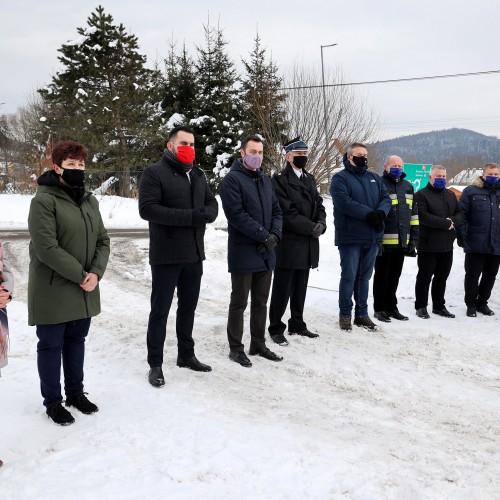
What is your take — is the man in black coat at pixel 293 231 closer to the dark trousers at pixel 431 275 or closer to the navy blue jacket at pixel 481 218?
the dark trousers at pixel 431 275

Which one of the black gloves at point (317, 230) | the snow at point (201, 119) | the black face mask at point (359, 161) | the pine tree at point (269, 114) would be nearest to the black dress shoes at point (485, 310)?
the black face mask at point (359, 161)

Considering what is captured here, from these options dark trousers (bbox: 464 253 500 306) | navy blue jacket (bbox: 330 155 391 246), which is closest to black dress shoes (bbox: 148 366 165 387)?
navy blue jacket (bbox: 330 155 391 246)

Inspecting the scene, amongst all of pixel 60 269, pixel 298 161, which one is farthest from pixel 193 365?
pixel 298 161

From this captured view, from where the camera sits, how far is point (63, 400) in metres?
4.19

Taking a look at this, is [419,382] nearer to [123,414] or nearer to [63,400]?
[123,414]

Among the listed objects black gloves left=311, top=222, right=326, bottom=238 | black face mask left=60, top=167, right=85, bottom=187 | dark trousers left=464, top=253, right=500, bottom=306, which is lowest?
dark trousers left=464, top=253, right=500, bottom=306

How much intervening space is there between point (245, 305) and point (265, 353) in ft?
1.80

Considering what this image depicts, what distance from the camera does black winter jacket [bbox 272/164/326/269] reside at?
596 centimetres

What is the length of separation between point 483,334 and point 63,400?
17.1 feet

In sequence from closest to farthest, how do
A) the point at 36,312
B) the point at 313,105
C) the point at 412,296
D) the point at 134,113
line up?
1. the point at 36,312
2. the point at 412,296
3. the point at 313,105
4. the point at 134,113

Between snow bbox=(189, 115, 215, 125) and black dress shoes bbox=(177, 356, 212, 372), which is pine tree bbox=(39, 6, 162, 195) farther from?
black dress shoes bbox=(177, 356, 212, 372)

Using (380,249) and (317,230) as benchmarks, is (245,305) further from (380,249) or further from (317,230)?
(380,249)

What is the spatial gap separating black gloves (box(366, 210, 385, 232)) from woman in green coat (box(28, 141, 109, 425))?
355 cm

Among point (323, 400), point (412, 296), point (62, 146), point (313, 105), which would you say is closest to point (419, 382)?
point (323, 400)
